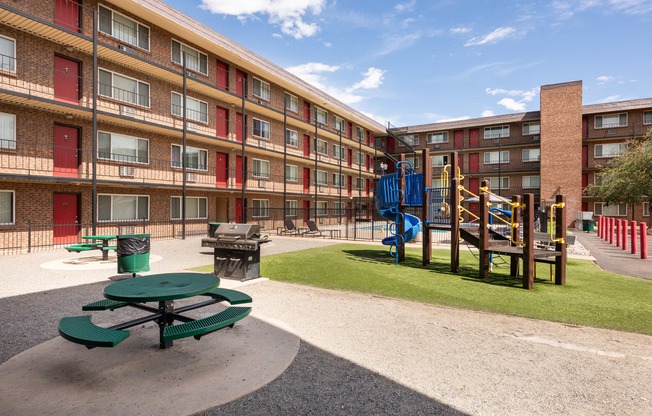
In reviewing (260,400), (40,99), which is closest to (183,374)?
(260,400)

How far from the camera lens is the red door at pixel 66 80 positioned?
17469 millimetres

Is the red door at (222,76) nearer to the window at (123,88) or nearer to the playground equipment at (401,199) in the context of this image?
the window at (123,88)

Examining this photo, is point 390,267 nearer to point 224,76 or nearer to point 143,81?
point 143,81

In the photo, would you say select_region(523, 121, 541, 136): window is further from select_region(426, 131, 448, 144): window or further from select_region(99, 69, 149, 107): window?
select_region(99, 69, 149, 107): window

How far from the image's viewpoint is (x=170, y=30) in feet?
72.9

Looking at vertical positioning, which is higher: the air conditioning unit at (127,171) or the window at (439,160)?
the window at (439,160)

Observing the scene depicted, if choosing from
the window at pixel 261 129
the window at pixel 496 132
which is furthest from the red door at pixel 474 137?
the window at pixel 261 129

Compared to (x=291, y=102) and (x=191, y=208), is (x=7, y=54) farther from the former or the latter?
(x=291, y=102)

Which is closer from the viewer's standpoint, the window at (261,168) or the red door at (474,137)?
the window at (261,168)

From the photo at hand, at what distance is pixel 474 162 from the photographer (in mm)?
47219

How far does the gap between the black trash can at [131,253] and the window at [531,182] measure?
149 feet

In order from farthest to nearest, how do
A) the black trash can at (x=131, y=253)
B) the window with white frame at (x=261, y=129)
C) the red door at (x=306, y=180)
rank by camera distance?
the red door at (x=306, y=180) < the window with white frame at (x=261, y=129) < the black trash can at (x=131, y=253)

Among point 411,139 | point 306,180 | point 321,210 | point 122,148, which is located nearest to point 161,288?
point 122,148

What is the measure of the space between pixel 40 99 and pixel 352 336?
17.9 m
